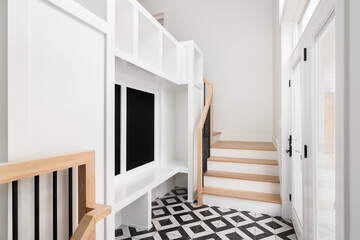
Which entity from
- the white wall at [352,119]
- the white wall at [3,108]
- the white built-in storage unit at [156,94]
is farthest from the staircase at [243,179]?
the white wall at [3,108]

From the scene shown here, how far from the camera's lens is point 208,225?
2.29m

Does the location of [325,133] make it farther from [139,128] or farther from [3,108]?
[139,128]

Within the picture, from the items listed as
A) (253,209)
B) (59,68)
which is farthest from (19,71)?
(253,209)

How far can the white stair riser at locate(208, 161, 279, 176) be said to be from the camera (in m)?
2.86

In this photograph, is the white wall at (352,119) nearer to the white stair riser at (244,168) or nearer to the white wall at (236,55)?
the white stair riser at (244,168)

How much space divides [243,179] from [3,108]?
261cm

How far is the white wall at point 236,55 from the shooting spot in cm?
378

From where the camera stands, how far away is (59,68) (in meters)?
1.10

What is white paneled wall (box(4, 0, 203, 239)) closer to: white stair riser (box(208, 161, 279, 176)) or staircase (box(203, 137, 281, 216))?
staircase (box(203, 137, 281, 216))

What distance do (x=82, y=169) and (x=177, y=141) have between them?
2.57 meters

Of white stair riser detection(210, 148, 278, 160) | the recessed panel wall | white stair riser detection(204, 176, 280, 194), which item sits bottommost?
white stair riser detection(204, 176, 280, 194)

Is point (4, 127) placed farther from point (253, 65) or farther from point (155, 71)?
point (253, 65)

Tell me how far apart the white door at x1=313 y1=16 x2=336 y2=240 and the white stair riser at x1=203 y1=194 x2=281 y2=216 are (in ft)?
3.95

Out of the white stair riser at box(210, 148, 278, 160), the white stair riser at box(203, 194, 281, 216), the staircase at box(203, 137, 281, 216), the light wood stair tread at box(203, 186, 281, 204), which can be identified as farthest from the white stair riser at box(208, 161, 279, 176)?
the white stair riser at box(203, 194, 281, 216)
